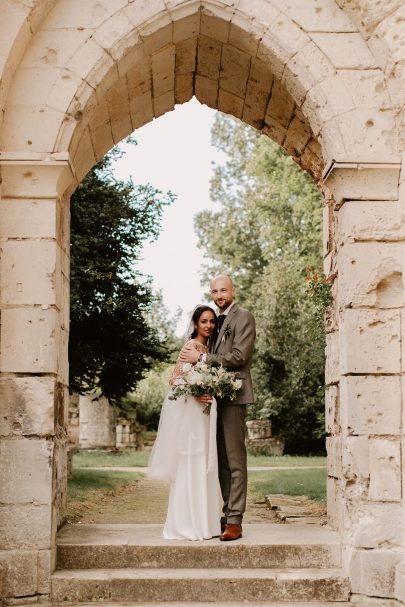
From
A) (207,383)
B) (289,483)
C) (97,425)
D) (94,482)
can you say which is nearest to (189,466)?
(207,383)

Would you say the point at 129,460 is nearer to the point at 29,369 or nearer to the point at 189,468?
the point at 189,468

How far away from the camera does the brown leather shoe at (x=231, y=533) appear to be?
19.9 feet

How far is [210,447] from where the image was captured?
6.24 meters

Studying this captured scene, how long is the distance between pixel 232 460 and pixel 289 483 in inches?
216

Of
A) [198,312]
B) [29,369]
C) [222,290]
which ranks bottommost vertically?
[29,369]

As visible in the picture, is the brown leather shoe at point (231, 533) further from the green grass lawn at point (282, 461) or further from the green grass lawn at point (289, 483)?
the green grass lawn at point (282, 461)

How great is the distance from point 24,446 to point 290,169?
16270mm

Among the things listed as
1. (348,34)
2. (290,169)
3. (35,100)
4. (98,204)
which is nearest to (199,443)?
(35,100)

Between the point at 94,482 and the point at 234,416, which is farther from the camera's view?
the point at 94,482

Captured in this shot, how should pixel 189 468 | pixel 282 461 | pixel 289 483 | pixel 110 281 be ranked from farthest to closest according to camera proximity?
pixel 282 461
pixel 110 281
pixel 289 483
pixel 189 468

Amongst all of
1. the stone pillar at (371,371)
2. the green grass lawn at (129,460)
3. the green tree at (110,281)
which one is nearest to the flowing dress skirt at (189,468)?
the stone pillar at (371,371)

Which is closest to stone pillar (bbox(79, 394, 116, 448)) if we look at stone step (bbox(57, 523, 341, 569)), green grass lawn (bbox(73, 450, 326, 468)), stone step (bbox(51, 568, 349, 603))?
green grass lawn (bbox(73, 450, 326, 468))

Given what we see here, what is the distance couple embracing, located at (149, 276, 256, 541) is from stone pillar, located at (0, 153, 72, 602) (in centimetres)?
95

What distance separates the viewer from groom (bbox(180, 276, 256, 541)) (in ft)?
20.4
